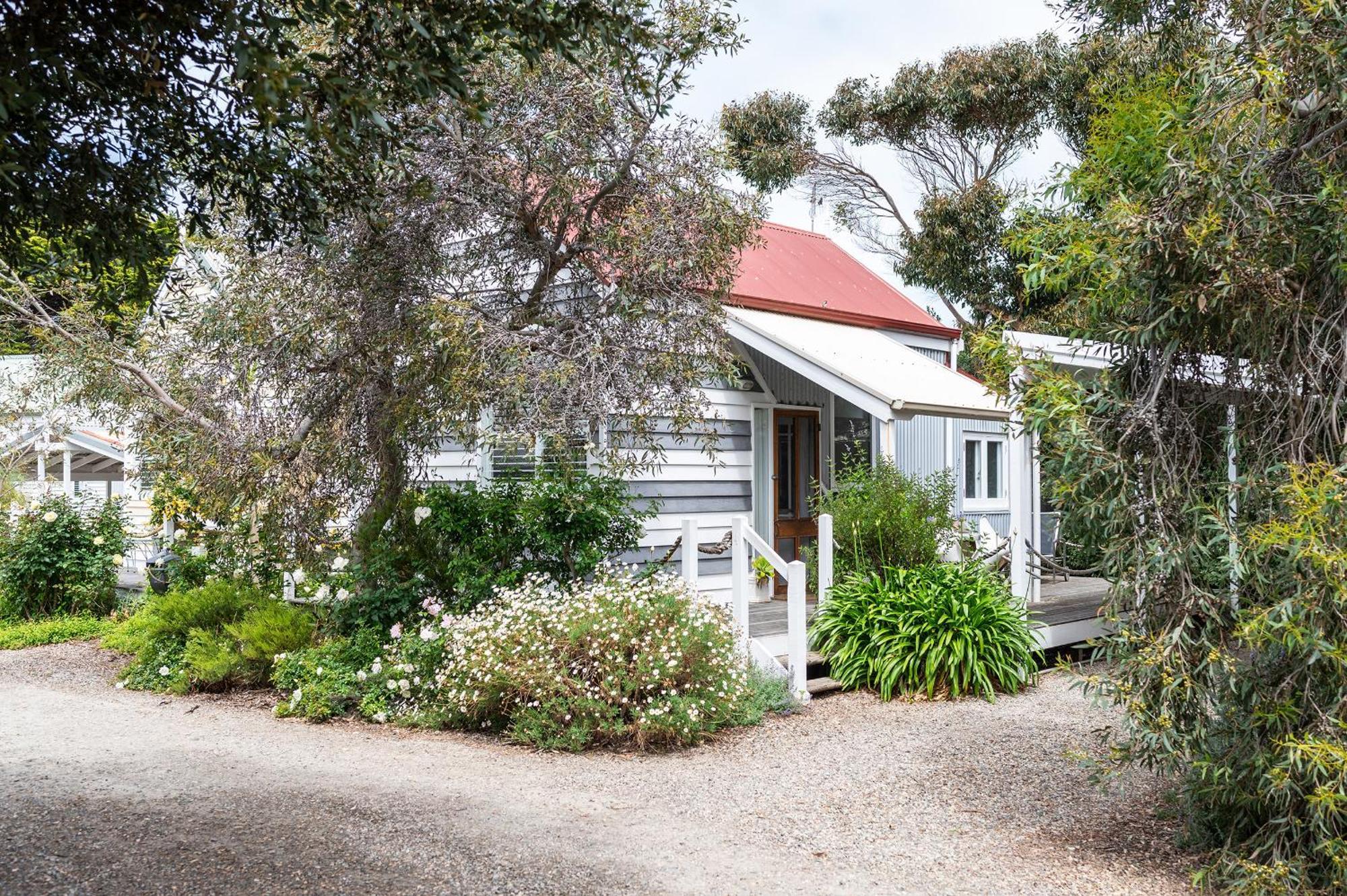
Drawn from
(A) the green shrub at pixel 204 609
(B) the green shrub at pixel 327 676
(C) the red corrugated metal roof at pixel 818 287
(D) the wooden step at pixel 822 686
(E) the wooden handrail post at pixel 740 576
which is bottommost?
(D) the wooden step at pixel 822 686

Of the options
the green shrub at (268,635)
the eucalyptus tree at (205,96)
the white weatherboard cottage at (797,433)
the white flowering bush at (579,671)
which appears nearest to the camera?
the eucalyptus tree at (205,96)

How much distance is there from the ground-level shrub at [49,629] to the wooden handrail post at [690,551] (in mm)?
7602

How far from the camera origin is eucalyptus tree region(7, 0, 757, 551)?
813 centimetres

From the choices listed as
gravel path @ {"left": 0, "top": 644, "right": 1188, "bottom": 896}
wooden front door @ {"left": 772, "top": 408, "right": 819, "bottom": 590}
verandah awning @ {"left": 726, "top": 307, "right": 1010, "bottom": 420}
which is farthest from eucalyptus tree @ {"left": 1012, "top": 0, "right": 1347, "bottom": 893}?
wooden front door @ {"left": 772, "top": 408, "right": 819, "bottom": 590}

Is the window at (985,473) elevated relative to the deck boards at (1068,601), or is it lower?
elevated

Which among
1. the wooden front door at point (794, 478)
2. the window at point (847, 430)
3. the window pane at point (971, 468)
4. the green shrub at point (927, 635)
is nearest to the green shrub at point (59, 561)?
the wooden front door at point (794, 478)

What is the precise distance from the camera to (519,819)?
5.61m

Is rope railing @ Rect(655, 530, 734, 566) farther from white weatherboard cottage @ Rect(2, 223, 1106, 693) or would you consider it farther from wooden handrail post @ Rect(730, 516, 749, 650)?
wooden handrail post @ Rect(730, 516, 749, 650)

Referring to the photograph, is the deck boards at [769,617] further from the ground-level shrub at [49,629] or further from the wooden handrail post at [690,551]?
the ground-level shrub at [49,629]

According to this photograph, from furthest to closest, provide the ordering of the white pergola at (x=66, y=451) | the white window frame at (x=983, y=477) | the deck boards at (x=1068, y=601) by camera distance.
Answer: the white pergola at (x=66, y=451) < the white window frame at (x=983, y=477) < the deck boards at (x=1068, y=601)

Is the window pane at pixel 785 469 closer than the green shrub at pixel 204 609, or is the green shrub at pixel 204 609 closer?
the green shrub at pixel 204 609

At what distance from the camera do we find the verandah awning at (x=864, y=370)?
32.5 ft

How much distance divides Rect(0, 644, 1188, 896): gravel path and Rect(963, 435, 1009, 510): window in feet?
25.6

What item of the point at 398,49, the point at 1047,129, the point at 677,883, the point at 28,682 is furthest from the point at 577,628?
the point at 1047,129
